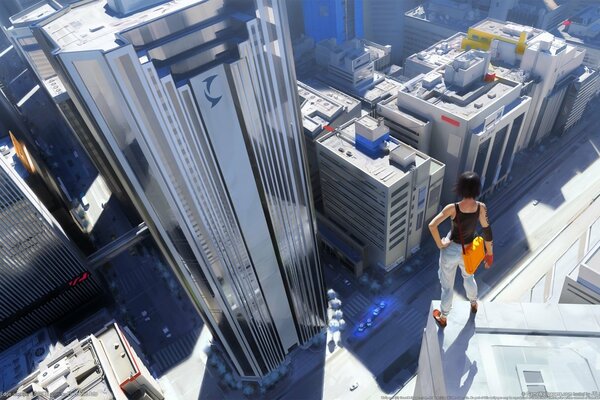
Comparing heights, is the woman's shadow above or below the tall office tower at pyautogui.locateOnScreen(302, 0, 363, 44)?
above

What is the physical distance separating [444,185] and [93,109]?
383 ft

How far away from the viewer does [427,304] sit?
435 ft

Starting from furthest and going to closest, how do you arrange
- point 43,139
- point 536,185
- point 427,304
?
point 43,139 < point 536,185 < point 427,304

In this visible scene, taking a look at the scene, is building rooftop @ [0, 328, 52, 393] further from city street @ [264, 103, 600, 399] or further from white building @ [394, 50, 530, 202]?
white building @ [394, 50, 530, 202]

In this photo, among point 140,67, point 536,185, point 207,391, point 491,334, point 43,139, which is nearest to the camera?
point 491,334

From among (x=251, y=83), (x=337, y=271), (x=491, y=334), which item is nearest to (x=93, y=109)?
(x=251, y=83)

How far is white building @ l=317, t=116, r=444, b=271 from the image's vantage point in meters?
115

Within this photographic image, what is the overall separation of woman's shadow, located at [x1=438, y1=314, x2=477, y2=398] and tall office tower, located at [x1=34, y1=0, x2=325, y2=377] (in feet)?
146

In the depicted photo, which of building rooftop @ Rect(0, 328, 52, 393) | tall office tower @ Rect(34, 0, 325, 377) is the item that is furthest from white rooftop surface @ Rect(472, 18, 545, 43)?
building rooftop @ Rect(0, 328, 52, 393)

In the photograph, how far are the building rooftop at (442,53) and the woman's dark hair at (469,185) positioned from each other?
146 metres

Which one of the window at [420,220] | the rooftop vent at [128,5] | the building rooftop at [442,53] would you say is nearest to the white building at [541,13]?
the building rooftop at [442,53]

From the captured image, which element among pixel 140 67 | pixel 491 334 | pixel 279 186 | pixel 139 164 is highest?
pixel 140 67

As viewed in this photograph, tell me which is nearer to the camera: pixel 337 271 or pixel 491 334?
pixel 491 334

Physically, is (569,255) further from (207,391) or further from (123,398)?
(123,398)
